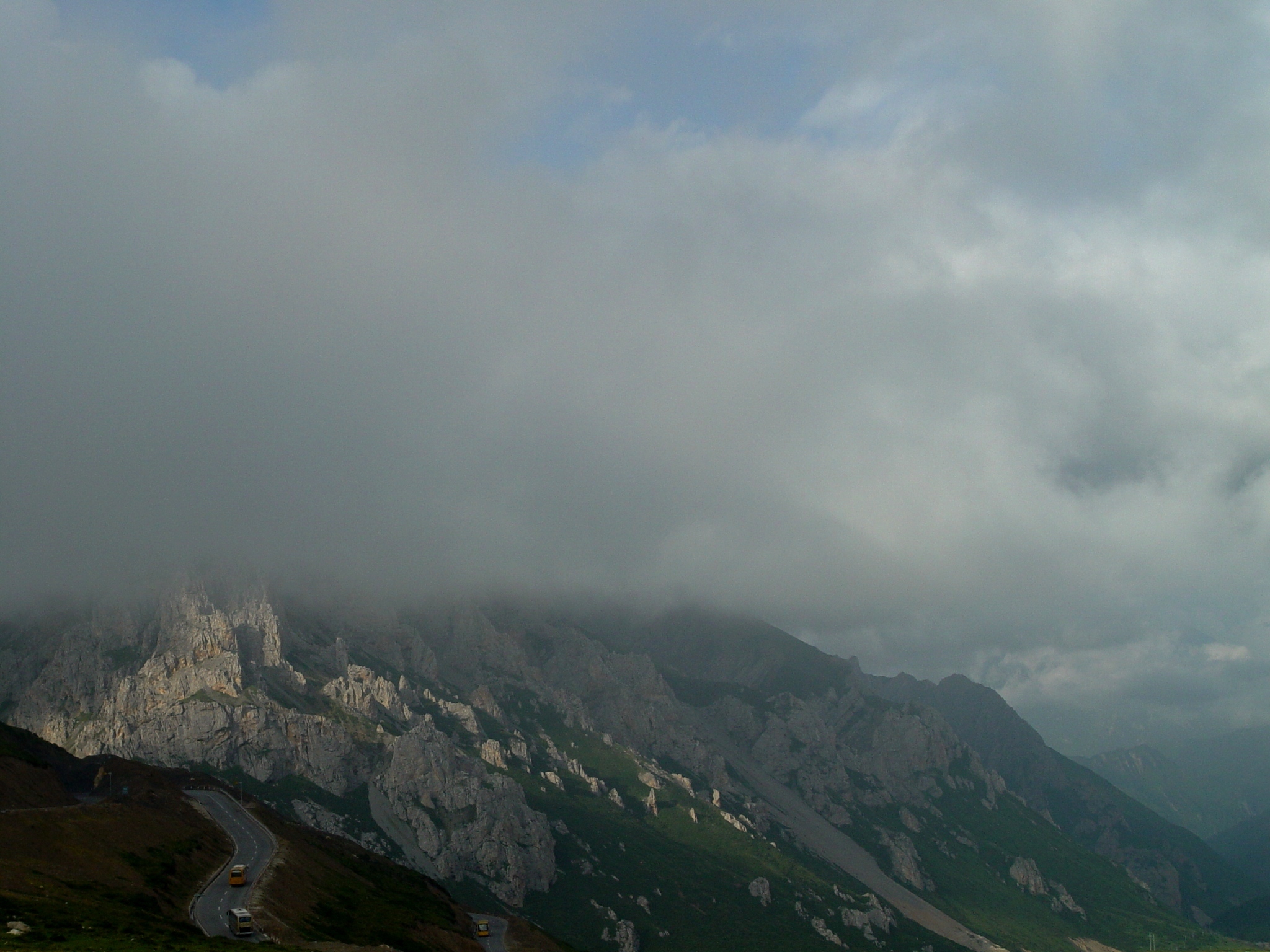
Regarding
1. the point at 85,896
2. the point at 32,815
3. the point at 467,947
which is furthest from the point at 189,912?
the point at 467,947

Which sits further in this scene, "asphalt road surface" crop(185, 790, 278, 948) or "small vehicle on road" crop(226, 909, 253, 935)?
"asphalt road surface" crop(185, 790, 278, 948)

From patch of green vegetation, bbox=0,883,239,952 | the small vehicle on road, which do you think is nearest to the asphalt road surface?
the small vehicle on road

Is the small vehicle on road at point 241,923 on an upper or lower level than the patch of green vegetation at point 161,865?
upper

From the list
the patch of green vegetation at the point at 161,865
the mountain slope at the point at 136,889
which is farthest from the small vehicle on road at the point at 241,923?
the patch of green vegetation at the point at 161,865

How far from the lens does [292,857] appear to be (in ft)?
654

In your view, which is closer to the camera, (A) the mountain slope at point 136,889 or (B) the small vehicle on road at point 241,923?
(A) the mountain slope at point 136,889

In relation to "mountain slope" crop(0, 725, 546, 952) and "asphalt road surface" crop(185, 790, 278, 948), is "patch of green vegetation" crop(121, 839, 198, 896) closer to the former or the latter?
"mountain slope" crop(0, 725, 546, 952)

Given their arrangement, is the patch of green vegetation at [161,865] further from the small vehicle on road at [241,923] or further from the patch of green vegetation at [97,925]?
the small vehicle on road at [241,923]

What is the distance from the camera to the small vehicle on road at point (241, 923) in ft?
436

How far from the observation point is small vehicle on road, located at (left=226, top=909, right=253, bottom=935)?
133000mm

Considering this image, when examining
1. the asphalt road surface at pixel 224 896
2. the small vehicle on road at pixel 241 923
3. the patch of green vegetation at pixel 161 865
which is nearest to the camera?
the small vehicle on road at pixel 241 923

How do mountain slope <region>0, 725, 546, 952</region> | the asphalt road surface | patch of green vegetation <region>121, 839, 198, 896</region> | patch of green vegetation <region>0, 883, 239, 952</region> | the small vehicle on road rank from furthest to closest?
patch of green vegetation <region>121, 839, 198, 896</region>, the asphalt road surface, the small vehicle on road, mountain slope <region>0, 725, 546, 952</region>, patch of green vegetation <region>0, 883, 239, 952</region>

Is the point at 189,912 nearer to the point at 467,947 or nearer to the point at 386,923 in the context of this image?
the point at 386,923

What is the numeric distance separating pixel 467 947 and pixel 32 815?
85.5 metres
